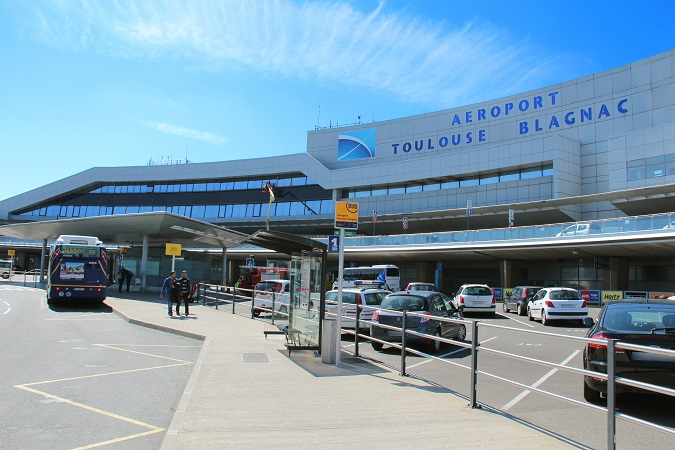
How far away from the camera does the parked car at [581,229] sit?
3403cm

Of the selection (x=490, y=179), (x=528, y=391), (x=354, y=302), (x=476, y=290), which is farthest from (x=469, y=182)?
(x=528, y=391)

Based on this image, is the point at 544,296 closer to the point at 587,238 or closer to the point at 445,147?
the point at 587,238

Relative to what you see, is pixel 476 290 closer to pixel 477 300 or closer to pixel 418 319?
pixel 477 300

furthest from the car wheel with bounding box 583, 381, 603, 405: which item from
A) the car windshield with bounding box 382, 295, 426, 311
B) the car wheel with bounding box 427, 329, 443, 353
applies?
the car windshield with bounding box 382, 295, 426, 311

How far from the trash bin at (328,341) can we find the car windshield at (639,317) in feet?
15.8

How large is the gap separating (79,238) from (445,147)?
45.5 m

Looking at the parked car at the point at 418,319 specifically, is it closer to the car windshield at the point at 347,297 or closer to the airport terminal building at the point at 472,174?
the car windshield at the point at 347,297

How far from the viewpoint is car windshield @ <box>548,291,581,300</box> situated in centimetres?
2155

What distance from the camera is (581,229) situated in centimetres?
3494

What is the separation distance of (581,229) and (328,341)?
2975 cm

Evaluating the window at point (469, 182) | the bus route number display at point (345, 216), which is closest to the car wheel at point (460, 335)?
the bus route number display at point (345, 216)

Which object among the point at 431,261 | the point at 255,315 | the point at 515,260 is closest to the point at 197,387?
the point at 255,315

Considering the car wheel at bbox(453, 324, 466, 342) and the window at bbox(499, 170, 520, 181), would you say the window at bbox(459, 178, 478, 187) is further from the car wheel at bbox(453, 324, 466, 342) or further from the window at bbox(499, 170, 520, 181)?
the car wheel at bbox(453, 324, 466, 342)

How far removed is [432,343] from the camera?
515 inches
